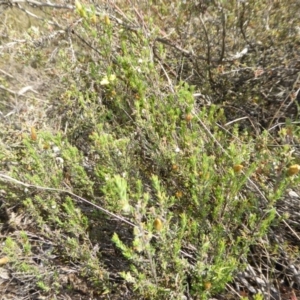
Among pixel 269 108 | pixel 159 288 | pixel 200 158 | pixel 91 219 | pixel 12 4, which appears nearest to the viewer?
pixel 159 288

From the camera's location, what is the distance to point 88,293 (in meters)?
1.74

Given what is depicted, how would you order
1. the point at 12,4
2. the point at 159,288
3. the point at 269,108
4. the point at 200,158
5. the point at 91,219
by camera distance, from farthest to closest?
the point at 269,108, the point at 12,4, the point at 91,219, the point at 200,158, the point at 159,288

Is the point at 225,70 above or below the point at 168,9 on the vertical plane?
below

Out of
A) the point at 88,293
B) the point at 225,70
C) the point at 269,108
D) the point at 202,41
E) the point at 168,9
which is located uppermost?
the point at 168,9

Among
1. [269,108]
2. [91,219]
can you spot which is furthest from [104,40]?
[269,108]

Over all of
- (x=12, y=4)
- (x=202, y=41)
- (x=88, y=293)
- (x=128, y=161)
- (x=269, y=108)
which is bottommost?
(x=88, y=293)

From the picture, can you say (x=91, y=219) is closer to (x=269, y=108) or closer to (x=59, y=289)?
(x=59, y=289)

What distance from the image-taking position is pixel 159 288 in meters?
1.33

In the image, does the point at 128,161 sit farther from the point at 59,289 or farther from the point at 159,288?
the point at 59,289

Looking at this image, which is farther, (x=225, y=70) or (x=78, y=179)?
(x=225, y=70)

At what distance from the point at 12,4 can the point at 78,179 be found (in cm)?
142

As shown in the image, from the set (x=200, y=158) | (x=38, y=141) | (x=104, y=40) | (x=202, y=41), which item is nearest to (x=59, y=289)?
(x=38, y=141)

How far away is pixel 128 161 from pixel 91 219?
18.2 inches

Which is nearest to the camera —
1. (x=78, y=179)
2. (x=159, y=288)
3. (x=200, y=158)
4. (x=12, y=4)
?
(x=159, y=288)
